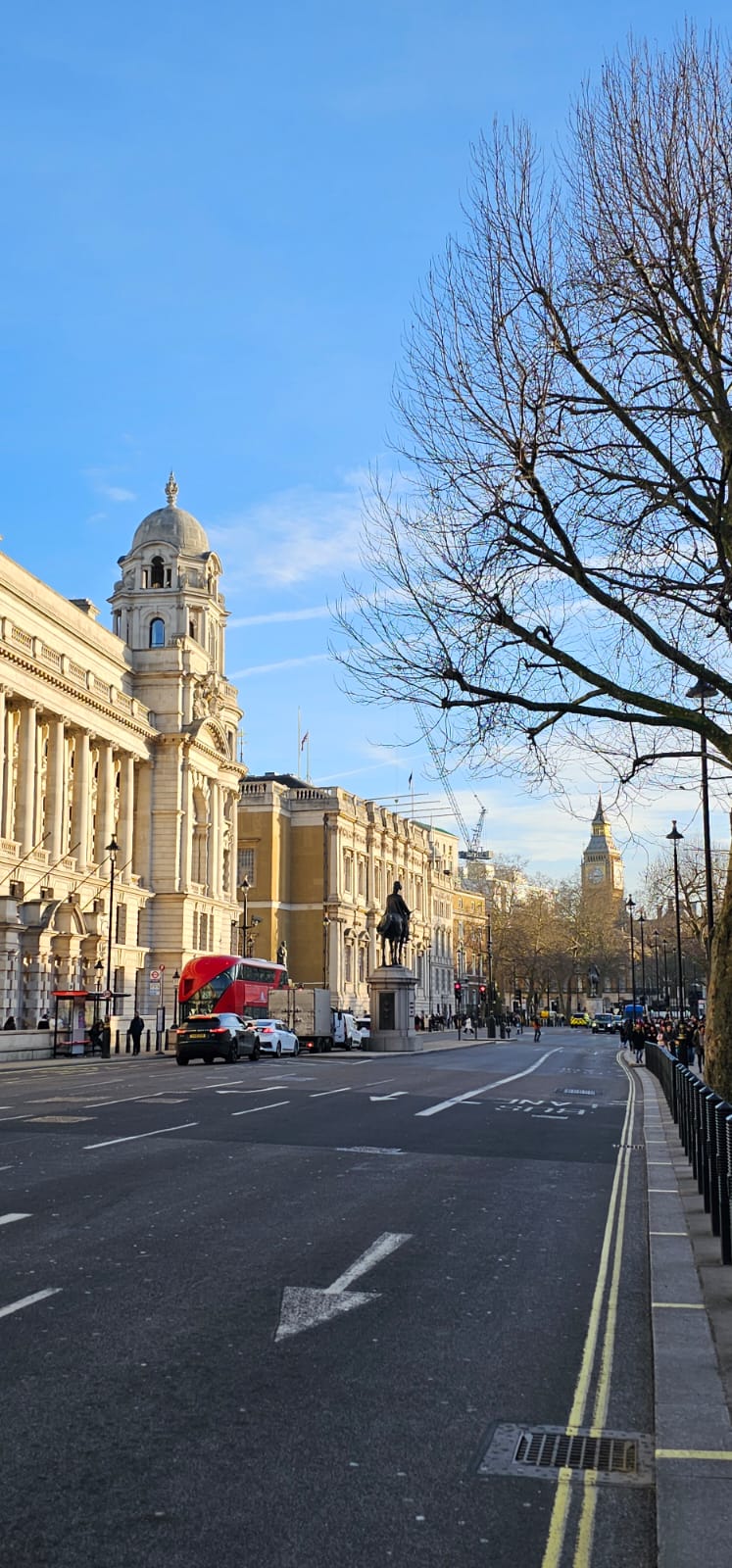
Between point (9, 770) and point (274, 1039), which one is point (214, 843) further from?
point (274, 1039)

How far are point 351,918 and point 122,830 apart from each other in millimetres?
41629

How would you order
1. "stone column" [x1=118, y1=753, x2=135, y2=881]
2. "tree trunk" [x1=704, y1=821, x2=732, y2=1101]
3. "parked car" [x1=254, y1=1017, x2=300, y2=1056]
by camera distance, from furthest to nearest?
"stone column" [x1=118, y1=753, x2=135, y2=881] < "parked car" [x1=254, y1=1017, x2=300, y2=1056] < "tree trunk" [x1=704, y1=821, x2=732, y2=1101]

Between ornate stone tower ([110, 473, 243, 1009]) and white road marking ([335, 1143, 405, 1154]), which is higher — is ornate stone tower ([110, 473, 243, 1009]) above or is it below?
above

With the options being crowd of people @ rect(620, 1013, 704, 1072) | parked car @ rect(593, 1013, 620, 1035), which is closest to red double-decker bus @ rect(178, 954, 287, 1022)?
crowd of people @ rect(620, 1013, 704, 1072)

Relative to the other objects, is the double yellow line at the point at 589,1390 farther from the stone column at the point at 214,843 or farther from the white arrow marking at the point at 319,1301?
the stone column at the point at 214,843

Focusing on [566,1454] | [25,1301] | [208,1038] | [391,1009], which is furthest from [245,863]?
[566,1454]

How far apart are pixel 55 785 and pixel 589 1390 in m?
64.3

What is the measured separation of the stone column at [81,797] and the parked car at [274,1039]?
20744mm

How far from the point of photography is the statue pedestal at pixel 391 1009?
64.9 meters

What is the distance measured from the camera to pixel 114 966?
246ft

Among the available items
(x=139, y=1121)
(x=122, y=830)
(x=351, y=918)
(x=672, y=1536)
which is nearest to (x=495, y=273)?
(x=139, y=1121)

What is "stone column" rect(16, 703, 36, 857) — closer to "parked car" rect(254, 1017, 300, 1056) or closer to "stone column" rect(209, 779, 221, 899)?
"parked car" rect(254, 1017, 300, 1056)

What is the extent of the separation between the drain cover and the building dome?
8657 cm

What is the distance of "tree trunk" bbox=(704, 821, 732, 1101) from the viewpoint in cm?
1652
